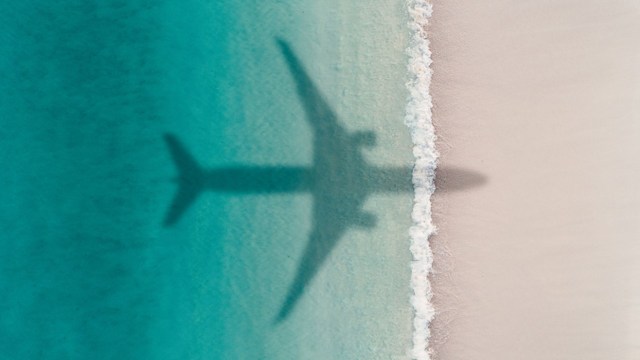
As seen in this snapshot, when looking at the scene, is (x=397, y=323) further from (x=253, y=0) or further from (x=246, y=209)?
(x=253, y=0)

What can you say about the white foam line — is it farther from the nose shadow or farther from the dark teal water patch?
the dark teal water patch

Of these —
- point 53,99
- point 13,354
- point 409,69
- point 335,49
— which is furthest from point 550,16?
point 13,354

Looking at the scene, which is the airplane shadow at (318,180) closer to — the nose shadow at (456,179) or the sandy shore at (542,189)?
the nose shadow at (456,179)

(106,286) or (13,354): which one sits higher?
(106,286)

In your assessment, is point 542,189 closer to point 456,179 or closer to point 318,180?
point 456,179

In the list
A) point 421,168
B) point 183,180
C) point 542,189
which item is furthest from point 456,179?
point 183,180

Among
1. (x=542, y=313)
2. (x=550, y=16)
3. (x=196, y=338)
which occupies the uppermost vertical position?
(x=550, y=16)

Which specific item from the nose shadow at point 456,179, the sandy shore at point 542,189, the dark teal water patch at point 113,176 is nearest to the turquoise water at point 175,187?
the dark teal water patch at point 113,176
